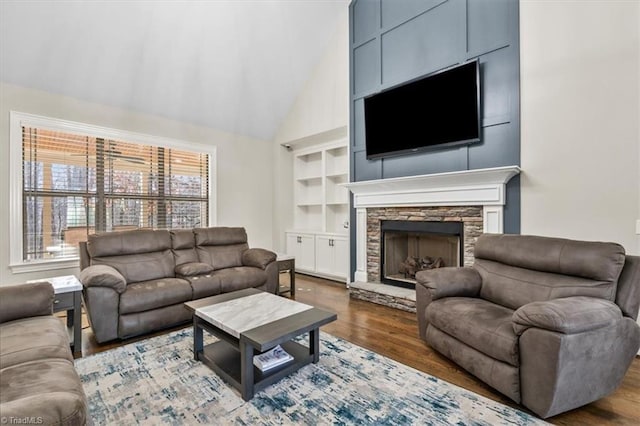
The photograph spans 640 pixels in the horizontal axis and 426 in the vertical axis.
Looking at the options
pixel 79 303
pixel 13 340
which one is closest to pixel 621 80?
pixel 13 340

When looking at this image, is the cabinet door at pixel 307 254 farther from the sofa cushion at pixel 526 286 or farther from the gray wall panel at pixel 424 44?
the sofa cushion at pixel 526 286

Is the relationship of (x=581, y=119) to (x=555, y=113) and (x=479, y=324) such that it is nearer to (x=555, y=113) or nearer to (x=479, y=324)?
(x=555, y=113)

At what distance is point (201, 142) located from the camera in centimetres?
494

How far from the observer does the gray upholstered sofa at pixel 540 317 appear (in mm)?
1600

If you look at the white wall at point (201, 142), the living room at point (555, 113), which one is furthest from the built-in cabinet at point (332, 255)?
the living room at point (555, 113)

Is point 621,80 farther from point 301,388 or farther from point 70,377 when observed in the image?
point 70,377

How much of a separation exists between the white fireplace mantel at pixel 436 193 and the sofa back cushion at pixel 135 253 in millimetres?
2333

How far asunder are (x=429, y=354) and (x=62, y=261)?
404 centimetres

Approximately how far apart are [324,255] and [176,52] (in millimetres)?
3461

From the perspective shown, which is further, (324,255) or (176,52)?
(324,255)

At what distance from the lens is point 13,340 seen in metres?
1.55

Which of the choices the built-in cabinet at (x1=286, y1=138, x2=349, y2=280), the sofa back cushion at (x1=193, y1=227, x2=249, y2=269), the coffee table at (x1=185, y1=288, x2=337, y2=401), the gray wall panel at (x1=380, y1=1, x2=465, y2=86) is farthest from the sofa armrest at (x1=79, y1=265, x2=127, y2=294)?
the gray wall panel at (x1=380, y1=1, x2=465, y2=86)

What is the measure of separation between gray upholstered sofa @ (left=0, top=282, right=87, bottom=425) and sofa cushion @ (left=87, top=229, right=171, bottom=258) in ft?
3.89

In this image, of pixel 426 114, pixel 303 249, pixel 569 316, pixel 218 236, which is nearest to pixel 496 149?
pixel 426 114
